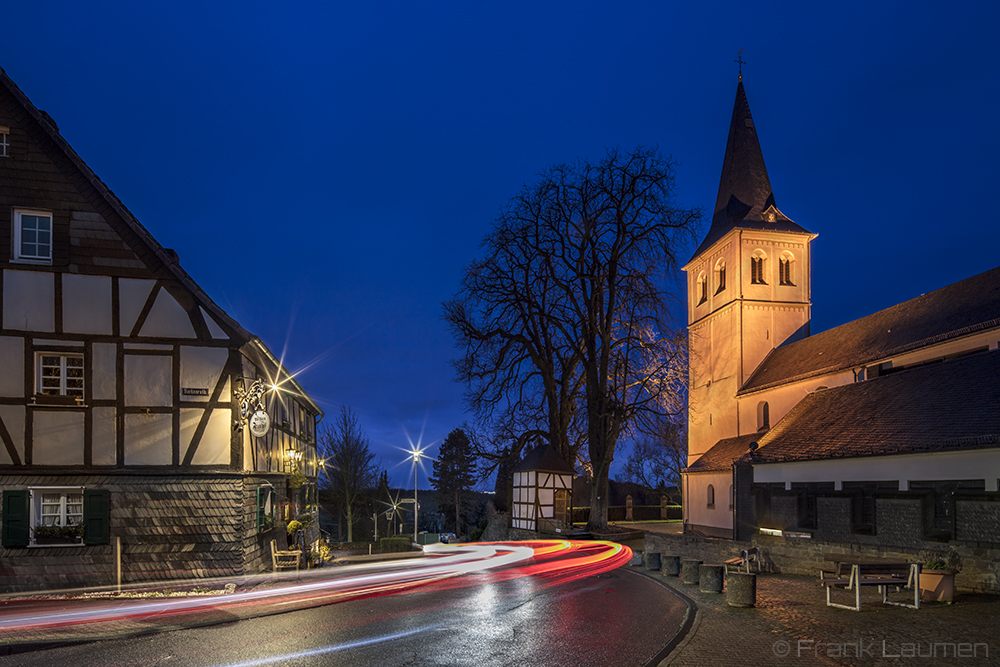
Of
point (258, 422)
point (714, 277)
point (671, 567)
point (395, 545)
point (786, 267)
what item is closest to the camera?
point (258, 422)

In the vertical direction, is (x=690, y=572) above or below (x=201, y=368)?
below

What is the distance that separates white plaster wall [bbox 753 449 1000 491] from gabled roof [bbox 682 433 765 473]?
10.7 metres

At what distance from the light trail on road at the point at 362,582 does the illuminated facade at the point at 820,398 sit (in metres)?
6.76

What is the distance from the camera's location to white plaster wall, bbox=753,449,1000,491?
53.4 ft

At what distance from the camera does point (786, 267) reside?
43250 millimetres

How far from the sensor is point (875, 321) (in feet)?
107

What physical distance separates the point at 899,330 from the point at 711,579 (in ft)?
66.4

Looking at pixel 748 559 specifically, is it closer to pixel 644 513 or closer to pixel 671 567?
pixel 671 567

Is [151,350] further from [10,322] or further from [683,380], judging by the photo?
[683,380]

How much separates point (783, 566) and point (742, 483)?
754 cm

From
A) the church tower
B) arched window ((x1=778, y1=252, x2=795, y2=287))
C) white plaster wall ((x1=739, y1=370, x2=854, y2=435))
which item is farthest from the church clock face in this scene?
arched window ((x1=778, y1=252, x2=795, y2=287))

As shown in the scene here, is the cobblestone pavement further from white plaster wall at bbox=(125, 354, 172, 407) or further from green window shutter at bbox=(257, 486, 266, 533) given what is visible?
white plaster wall at bbox=(125, 354, 172, 407)

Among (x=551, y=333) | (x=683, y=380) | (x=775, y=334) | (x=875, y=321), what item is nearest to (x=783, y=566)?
(x=683, y=380)

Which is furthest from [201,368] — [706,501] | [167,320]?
[706,501]
